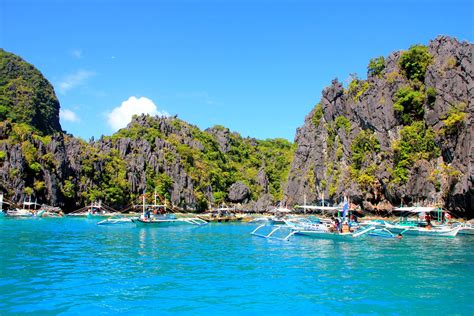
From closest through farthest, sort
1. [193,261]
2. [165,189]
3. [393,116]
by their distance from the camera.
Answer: [193,261], [393,116], [165,189]

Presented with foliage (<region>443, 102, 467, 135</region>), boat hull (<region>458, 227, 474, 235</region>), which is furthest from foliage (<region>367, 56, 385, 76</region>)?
boat hull (<region>458, 227, 474, 235</region>)

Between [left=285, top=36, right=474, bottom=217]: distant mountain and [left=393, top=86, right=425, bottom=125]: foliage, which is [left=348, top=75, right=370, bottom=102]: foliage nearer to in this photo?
[left=285, top=36, right=474, bottom=217]: distant mountain

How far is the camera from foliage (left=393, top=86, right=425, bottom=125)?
78.6 m

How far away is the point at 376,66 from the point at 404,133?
1006 inches

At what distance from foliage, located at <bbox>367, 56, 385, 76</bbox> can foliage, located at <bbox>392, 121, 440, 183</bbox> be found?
2255cm

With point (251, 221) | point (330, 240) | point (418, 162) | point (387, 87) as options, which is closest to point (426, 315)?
point (330, 240)

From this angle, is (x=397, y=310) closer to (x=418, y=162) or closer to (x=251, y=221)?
(x=418, y=162)

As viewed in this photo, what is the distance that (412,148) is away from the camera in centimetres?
7600

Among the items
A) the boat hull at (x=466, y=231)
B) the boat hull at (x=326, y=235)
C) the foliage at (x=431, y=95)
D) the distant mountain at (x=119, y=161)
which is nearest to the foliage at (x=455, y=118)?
the foliage at (x=431, y=95)

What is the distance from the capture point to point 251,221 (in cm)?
8556

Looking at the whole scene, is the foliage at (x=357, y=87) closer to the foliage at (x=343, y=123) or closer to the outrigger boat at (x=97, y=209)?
the foliage at (x=343, y=123)

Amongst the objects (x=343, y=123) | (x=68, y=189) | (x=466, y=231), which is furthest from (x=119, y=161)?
(x=466, y=231)

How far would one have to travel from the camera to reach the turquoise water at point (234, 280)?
15047mm

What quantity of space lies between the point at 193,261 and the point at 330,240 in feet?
54.0
